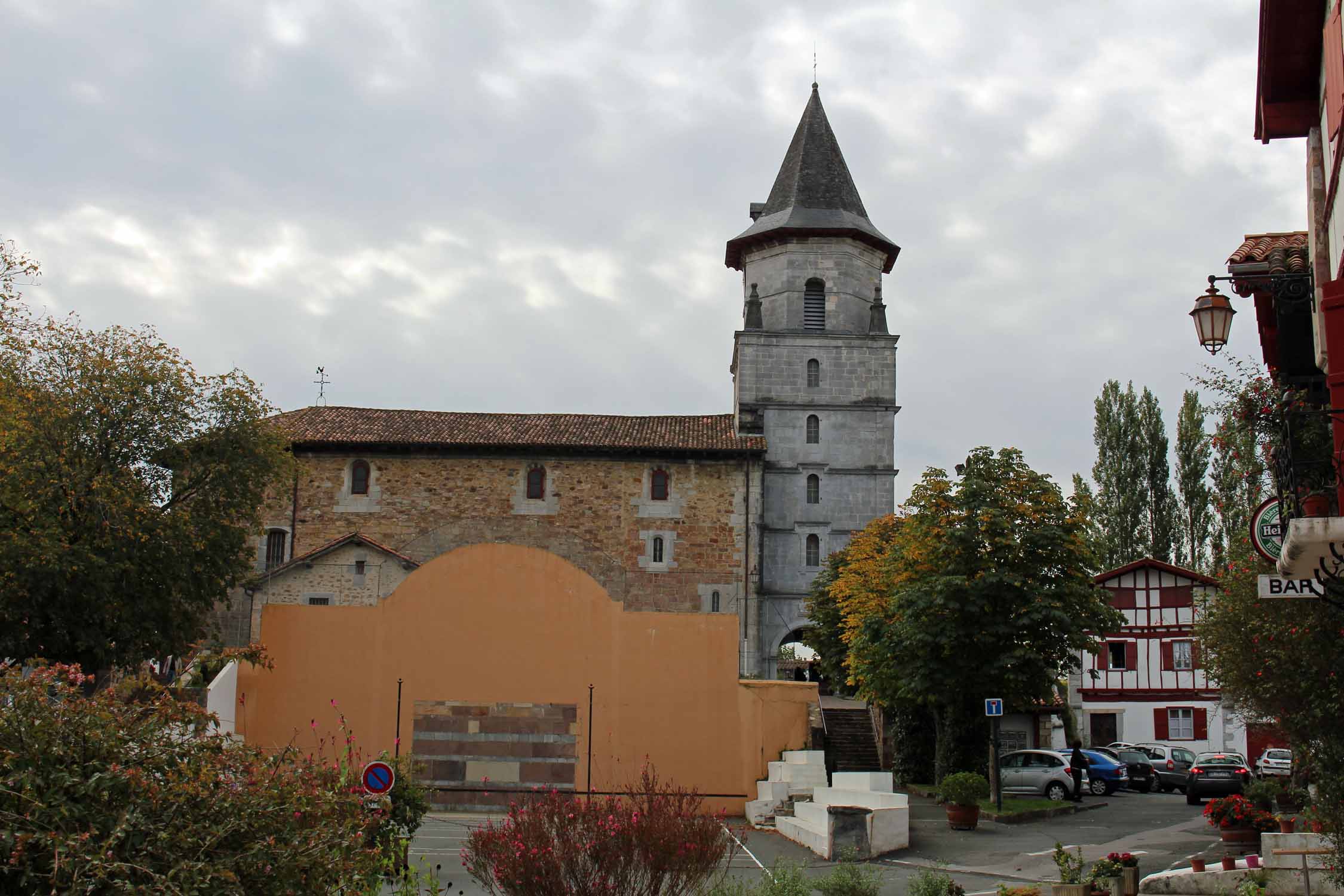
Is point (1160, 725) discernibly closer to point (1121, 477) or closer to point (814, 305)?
point (1121, 477)

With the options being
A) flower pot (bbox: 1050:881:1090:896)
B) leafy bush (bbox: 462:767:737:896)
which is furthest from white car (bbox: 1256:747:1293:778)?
leafy bush (bbox: 462:767:737:896)

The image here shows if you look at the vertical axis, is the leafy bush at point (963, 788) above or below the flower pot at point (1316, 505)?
below

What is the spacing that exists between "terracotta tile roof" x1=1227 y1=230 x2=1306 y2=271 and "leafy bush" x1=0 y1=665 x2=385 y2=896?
1023 centimetres

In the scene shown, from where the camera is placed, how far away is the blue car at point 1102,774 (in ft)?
100.0

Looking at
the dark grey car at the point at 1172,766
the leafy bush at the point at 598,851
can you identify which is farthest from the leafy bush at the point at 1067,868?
the dark grey car at the point at 1172,766

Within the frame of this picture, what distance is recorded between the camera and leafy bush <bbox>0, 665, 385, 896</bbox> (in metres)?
5.16

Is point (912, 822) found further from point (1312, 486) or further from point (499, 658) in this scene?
point (1312, 486)

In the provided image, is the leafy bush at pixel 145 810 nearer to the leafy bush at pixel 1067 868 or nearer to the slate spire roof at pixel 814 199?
the leafy bush at pixel 1067 868

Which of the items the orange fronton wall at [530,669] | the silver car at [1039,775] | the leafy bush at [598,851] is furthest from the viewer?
the silver car at [1039,775]

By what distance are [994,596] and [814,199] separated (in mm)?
21819

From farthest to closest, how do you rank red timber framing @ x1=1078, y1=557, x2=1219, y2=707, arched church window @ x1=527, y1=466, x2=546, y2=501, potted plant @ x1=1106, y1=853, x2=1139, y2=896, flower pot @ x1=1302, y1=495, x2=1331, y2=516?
arched church window @ x1=527, y1=466, x2=546, y2=501, red timber framing @ x1=1078, y1=557, x2=1219, y2=707, potted plant @ x1=1106, y1=853, x2=1139, y2=896, flower pot @ x1=1302, y1=495, x2=1331, y2=516

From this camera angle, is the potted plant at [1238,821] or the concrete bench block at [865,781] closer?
the potted plant at [1238,821]

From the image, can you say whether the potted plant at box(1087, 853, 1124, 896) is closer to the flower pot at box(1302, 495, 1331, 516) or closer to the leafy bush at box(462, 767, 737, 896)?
the leafy bush at box(462, 767, 737, 896)

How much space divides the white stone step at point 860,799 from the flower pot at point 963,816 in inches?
56.4
